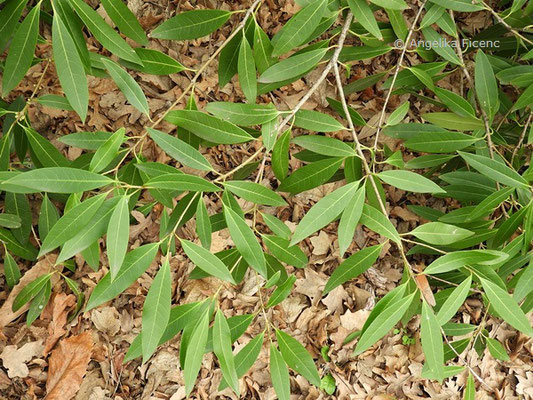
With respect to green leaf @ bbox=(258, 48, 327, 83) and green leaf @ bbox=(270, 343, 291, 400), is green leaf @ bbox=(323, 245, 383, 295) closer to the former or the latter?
green leaf @ bbox=(270, 343, 291, 400)

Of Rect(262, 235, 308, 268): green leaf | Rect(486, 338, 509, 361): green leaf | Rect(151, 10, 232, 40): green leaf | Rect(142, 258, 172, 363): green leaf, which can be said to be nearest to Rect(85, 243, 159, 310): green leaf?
Rect(142, 258, 172, 363): green leaf

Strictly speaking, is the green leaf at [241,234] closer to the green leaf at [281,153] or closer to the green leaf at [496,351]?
the green leaf at [281,153]

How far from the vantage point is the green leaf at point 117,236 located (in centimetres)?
102

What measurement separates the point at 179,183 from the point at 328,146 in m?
0.48

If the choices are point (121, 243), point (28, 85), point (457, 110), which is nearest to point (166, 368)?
point (121, 243)

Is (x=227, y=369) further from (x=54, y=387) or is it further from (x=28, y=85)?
(x=28, y=85)

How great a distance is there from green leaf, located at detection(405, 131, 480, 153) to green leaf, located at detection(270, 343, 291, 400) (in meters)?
0.80

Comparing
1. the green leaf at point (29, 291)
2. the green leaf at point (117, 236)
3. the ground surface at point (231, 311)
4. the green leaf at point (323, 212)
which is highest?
the green leaf at point (117, 236)

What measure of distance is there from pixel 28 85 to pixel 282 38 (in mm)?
1307

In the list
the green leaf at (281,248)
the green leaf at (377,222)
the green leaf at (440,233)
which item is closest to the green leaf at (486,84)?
the green leaf at (440,233)

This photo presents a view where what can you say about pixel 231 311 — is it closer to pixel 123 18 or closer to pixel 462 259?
pixel 462 259

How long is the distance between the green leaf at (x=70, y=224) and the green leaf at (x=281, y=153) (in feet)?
1.92

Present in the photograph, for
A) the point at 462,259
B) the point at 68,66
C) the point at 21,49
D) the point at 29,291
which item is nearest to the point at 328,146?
the point at 462,259

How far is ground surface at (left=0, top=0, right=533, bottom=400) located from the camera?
2025 millimetres
